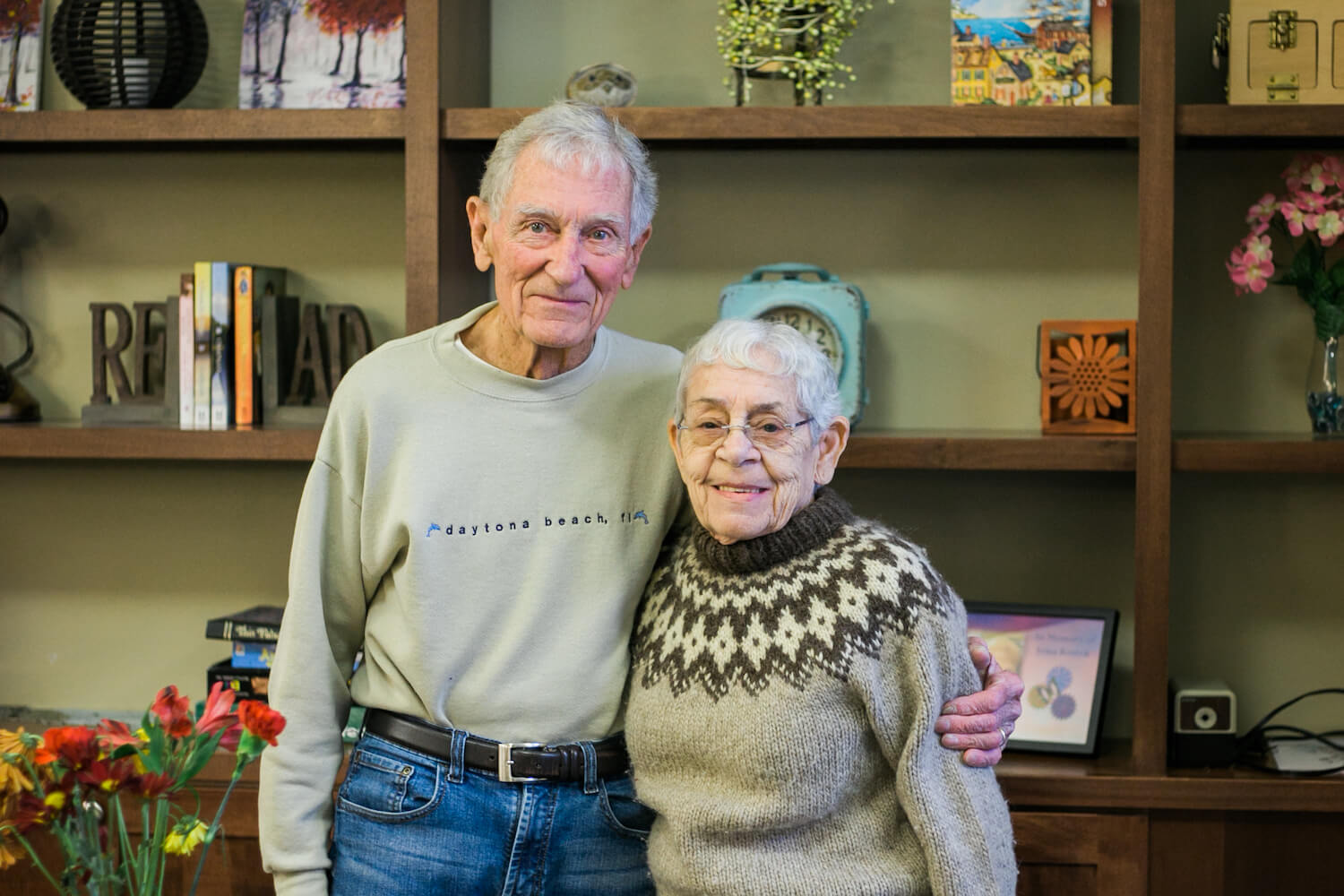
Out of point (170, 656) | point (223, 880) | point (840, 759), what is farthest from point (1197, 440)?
point (170, 656)

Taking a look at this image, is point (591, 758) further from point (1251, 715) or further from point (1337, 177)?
point (1337, 177)

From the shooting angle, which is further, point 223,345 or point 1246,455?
point 223,345

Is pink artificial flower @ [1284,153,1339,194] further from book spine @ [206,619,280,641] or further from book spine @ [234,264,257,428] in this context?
book spine @ [206,619,280,641]

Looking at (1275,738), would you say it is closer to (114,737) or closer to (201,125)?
(114,737)

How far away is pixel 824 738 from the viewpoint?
148cm

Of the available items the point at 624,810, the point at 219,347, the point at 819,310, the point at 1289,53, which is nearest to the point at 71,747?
the point at 624,810

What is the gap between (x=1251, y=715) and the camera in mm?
2424

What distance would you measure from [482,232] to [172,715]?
2.55ft

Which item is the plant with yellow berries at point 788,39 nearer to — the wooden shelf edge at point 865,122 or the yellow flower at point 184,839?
the wooden shelf edge at point 865,122

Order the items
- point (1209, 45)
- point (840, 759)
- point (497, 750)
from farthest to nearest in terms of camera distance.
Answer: point (1209, 45) < point (497, 750) < point (840, 759)

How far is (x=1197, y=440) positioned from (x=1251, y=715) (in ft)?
2.18

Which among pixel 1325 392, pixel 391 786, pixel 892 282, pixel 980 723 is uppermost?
pixel 892 282

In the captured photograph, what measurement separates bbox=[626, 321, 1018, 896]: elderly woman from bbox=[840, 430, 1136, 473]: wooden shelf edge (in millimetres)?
536

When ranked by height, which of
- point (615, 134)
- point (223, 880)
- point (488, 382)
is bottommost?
point (223, 880)
